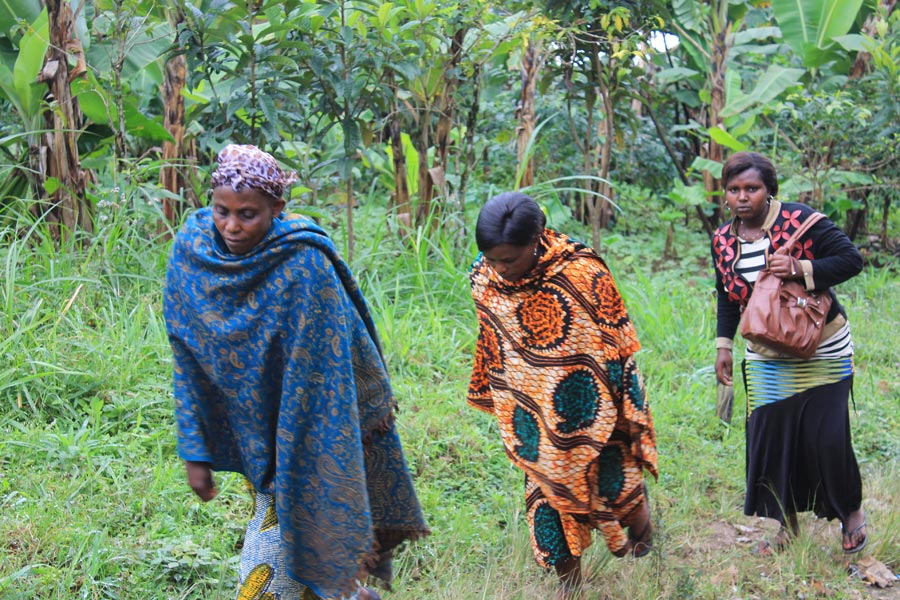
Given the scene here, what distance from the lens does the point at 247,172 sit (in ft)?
9.12

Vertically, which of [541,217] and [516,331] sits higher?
[541,217]

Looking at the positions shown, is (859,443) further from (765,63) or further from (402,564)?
(765,63)

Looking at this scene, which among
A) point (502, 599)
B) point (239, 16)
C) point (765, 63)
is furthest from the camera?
point (765, 63)

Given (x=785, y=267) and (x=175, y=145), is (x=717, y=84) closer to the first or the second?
(x=175, y=145)

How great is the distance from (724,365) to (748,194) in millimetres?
871

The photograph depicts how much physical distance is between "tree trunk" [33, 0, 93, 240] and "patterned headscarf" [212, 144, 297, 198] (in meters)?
3.44

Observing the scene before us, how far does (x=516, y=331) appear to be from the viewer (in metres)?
3.66

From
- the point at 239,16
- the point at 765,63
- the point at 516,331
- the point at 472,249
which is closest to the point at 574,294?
the point at 516,331

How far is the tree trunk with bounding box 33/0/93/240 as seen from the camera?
5.95 m

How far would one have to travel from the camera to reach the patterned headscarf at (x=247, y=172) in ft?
9.13

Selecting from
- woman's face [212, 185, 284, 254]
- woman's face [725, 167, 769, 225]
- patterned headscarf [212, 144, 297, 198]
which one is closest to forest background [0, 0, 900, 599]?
woman's face [725, 167, 769, 225]

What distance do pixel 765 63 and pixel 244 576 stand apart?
10.4m

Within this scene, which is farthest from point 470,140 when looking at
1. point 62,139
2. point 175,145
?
point 62,139

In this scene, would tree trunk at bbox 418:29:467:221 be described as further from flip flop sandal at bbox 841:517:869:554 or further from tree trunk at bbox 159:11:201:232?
flip flop sandal at bbox 841:517:869:554
